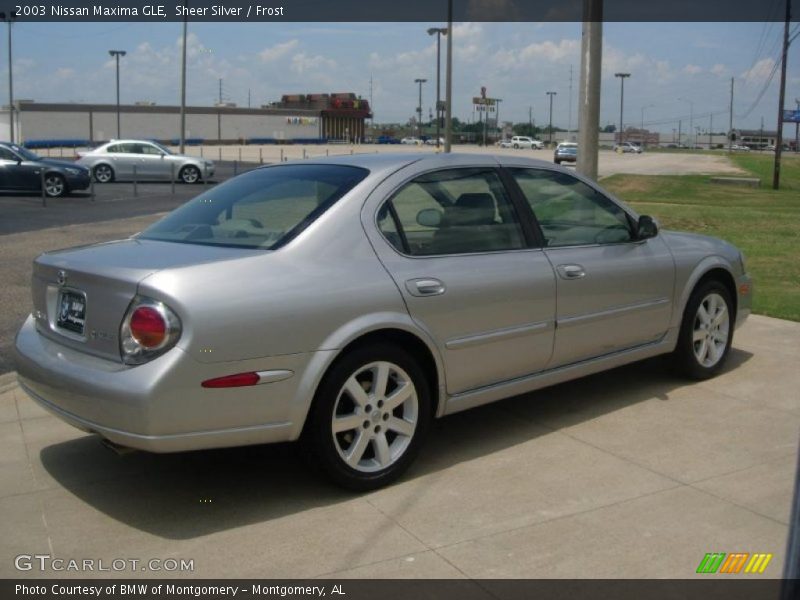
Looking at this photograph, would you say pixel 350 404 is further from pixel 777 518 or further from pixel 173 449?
pixel 777 518

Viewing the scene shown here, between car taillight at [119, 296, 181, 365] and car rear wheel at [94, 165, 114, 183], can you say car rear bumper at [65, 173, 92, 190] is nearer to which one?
car rear wheel at [94, 165, 114, 183]

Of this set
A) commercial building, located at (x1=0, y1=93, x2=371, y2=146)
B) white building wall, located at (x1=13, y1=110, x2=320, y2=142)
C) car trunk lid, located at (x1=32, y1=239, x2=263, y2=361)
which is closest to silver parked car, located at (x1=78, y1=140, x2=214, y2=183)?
car trunk lid, located at (x1=32, y1=239, x2=263, y2=361)

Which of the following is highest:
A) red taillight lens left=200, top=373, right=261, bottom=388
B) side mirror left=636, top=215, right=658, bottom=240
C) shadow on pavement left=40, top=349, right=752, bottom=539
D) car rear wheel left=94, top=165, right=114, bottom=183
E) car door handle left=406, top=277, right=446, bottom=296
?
car rear wheel left=94, top=165, right=114, bottom=183

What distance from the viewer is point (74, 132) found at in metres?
89.2

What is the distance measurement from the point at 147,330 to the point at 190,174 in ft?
96.9

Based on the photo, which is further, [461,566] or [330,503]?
[330,503]

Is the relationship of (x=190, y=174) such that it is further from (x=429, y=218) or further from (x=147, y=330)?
(x=147, y=330)

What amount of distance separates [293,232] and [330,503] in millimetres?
1284

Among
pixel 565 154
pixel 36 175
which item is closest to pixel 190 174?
pixel 36 175

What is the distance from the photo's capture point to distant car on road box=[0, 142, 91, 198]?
79.7 feet

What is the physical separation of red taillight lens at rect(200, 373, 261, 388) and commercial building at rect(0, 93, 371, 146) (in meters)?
75.5

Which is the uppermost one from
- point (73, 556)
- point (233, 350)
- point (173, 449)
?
point (233, 350)

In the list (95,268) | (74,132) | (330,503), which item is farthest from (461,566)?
(74,132)

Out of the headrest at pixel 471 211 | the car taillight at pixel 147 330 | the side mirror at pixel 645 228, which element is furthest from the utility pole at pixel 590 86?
the car taillight at pixel 147 330
